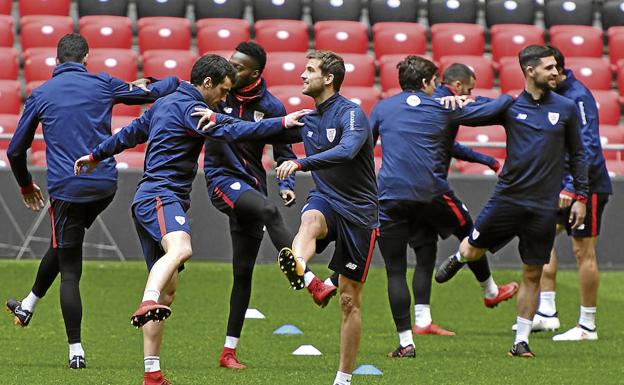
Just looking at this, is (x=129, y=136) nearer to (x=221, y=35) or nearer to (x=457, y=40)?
(x=221, y=35)

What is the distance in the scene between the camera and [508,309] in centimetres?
1302

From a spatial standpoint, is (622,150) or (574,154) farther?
(622,150)

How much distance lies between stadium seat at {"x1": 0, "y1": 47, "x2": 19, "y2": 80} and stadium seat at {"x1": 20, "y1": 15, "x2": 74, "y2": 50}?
0.66m

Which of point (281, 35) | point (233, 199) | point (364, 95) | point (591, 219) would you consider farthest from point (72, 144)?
point (281, 35)

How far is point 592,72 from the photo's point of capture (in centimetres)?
1752

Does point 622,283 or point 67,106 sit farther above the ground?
point 67,106

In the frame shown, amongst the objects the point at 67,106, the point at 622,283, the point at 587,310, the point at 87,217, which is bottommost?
the point at 622,283

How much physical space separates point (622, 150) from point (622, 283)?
5.19ft

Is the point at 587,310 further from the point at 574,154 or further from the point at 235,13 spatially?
the point at 235,13

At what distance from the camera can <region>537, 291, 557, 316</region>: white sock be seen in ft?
37.8

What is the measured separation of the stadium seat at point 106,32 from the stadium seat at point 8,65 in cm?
101

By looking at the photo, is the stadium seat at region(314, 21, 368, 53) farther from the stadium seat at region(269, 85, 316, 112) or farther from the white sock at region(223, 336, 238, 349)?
the white sock at region(223, 336, 238, 349)

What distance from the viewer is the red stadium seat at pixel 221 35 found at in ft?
56.4

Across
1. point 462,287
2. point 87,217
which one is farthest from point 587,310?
point 87,217
